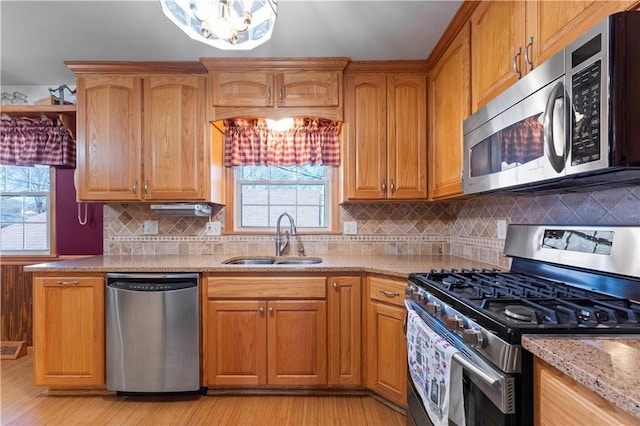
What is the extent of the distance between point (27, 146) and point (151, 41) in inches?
62.0

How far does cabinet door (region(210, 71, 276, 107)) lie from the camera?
241cm

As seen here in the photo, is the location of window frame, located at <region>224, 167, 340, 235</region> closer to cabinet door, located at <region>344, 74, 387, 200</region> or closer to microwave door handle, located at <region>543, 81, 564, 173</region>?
cabinet door, located at <region>344, 74, 387, 200</region>

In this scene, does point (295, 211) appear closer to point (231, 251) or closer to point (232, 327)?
point (231, 251)

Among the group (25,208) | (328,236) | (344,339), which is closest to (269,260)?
(328,236)

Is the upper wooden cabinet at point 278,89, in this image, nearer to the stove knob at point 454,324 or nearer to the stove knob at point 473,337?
the stove knob at point 454,324

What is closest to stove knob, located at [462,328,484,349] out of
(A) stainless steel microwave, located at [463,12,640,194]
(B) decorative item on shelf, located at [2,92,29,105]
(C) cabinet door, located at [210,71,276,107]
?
(A) stainless steel microwave, located at [463,12,640,194]

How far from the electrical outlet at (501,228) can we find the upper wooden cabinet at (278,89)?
1.33 m

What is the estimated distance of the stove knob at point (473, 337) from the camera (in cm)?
96

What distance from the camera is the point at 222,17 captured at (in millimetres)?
1429

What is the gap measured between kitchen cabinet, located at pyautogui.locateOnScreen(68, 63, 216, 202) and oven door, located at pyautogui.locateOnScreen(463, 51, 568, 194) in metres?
1.87

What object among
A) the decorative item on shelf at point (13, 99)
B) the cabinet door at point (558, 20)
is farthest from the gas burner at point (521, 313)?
the decorative item on shelf at point (13, 99)

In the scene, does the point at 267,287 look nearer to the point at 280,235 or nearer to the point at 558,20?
the point at 280,235

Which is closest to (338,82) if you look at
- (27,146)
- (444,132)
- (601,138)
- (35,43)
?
(444,132)

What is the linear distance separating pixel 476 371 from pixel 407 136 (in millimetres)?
1827
